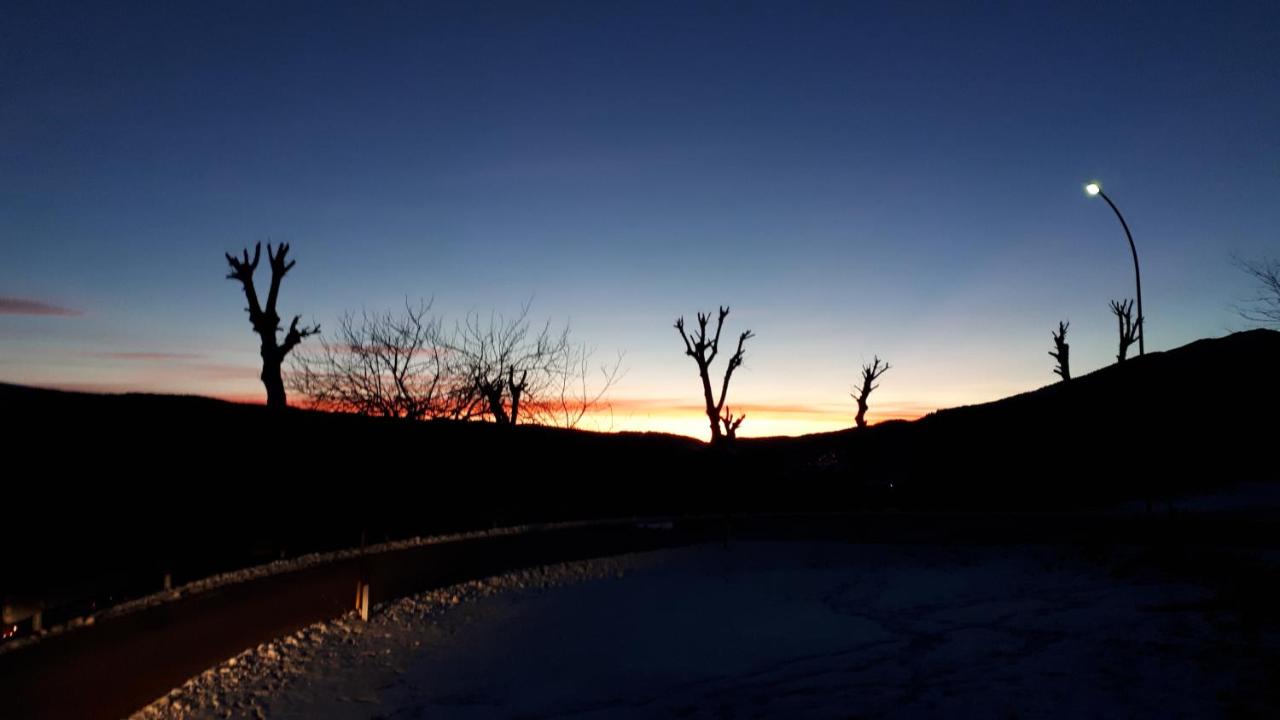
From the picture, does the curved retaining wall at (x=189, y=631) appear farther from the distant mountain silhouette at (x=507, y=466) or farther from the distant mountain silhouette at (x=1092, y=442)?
the distant mountain silhouette at (x=1092, y=442)

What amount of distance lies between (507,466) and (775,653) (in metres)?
9.27

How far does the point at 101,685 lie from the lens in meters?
6.23

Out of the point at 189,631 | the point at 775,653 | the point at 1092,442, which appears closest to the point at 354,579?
the point at 189,631

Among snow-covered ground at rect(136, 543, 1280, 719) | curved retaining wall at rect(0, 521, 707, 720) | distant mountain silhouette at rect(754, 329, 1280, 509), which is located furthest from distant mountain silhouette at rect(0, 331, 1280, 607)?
snow-covered ground at rect(136, 543, 1280, 719)

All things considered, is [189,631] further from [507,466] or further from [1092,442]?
[1092,442]

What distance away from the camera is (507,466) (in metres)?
17.1

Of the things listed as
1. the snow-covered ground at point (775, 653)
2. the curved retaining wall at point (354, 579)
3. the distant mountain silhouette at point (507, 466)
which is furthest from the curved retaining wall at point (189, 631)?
the distant mountain silhouette at point (507, 466)

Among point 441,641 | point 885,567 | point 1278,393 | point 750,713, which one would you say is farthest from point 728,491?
point 1278,393

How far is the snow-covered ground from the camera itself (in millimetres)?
7008

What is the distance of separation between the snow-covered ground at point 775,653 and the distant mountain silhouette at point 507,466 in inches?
68.6

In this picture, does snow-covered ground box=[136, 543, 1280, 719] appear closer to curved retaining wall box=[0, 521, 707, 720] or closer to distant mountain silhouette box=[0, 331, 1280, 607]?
curved retaining wall box=[0, 521, 707, 720]

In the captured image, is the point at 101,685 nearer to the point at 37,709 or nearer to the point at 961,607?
the point at 37,709

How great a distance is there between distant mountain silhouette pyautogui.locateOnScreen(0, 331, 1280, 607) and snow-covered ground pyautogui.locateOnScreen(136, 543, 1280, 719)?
5.72ft

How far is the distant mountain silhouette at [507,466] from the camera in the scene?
740cm
